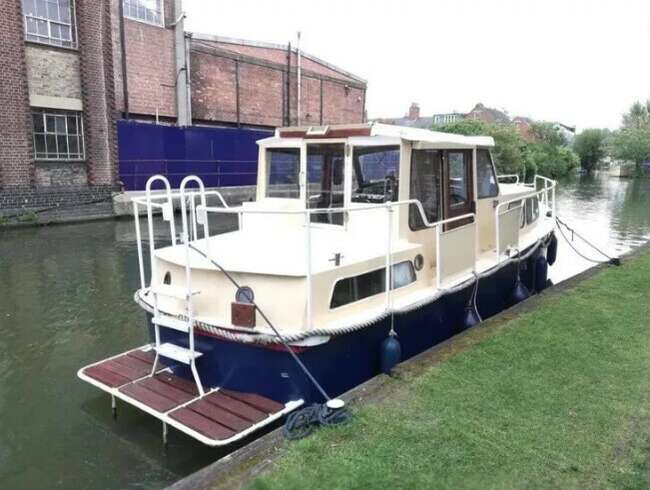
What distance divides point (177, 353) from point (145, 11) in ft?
63.9

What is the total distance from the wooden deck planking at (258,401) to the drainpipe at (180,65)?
1884 cm

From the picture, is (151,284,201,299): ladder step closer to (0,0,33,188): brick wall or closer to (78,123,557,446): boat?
(78,123,557,446): boat

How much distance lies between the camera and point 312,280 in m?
4.40

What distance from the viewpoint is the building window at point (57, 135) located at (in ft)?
54.1

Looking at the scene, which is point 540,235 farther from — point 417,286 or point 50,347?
point 50,347

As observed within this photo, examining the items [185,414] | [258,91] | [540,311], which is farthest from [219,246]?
[258,91]

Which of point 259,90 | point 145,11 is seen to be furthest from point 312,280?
point 259,90

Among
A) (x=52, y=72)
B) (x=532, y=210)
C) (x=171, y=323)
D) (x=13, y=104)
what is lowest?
(x=171, y=323)

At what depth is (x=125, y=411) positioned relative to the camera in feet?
17.0

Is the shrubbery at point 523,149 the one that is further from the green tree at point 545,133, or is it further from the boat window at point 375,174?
the boat window at point 375,174

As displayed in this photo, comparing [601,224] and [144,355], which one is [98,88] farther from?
[601,224]

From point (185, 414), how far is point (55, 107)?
15.3 metres

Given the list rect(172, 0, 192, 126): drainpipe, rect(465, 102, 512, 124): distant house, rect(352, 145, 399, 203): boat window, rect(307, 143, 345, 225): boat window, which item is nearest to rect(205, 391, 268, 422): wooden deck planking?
rect(307, 143, 345, 225): boat window

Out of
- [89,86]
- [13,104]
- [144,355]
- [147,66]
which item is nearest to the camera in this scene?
[144,355]
